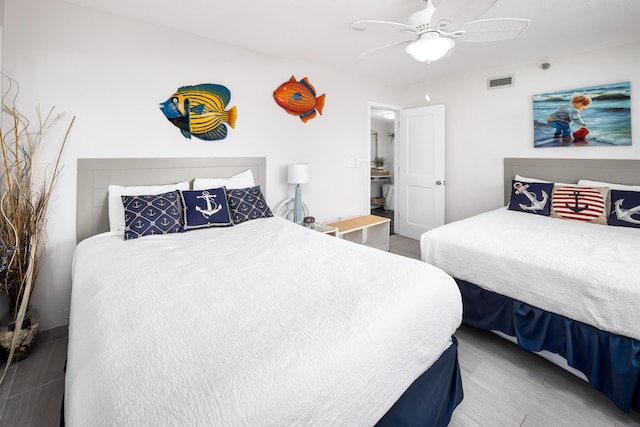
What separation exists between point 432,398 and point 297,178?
8.03 feet

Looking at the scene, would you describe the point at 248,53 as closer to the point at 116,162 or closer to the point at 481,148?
the point at 116,162

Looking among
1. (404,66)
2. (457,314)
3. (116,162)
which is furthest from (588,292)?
(116,162)

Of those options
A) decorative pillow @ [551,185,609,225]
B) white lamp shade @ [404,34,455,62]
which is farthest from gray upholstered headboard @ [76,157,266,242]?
decorative pillow @ [551,185,609,225]

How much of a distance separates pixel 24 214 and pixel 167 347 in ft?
6.05

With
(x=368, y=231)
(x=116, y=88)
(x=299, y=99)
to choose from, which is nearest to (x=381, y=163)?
(x=368, y=231)

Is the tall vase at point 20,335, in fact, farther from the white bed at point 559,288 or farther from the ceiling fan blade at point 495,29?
the ceiling fan blade at point 495,29

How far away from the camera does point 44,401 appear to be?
67.2 inches

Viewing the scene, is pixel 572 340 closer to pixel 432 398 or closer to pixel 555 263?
pixel 555 263

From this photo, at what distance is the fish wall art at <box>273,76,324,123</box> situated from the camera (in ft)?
11.3

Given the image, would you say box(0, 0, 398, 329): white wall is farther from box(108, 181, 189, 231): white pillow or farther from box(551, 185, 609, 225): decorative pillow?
box(551, 185, 609, 225): decorative pillow

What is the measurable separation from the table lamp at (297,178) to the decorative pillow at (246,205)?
1.72 feet

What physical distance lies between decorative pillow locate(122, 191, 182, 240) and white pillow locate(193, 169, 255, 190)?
14.3 inches

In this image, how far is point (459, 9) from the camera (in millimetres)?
2307

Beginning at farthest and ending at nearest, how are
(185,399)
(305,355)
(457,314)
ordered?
(457,314), (305,355), (185,399)
